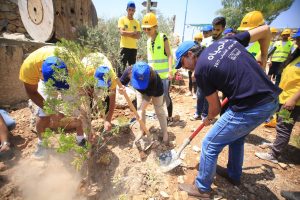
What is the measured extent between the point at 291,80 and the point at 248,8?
951 inches

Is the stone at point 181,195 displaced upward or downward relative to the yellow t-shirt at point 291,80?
downward

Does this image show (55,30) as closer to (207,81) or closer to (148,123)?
(148,123)

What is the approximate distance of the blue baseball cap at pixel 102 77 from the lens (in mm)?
2382

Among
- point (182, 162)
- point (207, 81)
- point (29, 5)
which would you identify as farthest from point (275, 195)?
point (29, 5)

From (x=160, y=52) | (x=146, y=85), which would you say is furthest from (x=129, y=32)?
(x=146, y=85)

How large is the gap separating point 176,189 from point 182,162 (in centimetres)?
46

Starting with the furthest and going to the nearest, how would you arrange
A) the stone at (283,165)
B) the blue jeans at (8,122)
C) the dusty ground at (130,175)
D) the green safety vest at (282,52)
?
the green safety vest at (282,52) < the blue jeans at (8,122) < the stone at (283,165) < the dusty ground at (130,175)

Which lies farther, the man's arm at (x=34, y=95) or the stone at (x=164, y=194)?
the man's arm at (x=34, y=95)

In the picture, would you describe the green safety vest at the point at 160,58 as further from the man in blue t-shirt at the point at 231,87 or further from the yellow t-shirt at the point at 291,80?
the yellow t-shirt at the point at 291,80

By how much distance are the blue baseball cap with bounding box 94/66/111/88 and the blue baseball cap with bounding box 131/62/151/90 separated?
36 cm

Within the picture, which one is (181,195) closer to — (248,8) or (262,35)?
(262,35)

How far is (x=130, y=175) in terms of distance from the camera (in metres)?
2.79

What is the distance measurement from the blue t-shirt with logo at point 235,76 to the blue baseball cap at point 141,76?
0.87 m

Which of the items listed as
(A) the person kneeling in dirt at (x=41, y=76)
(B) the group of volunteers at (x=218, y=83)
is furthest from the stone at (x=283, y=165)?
(A) the person kneeling in dirt at (x=41, y=76)
